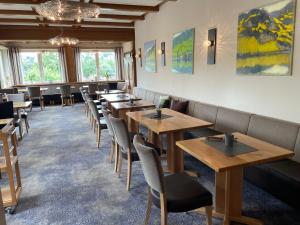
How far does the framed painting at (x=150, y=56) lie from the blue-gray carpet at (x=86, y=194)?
119 inches

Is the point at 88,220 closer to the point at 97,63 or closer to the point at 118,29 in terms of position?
the point at 118,29

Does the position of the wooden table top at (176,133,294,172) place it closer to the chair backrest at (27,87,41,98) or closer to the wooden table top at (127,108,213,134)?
the wooden table top at (127,108,213,134)

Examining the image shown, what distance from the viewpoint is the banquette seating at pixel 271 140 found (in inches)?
83.3

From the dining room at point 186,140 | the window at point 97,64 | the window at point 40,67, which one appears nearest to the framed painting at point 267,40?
the dining room at point 186,140

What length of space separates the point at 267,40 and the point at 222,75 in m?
1.01

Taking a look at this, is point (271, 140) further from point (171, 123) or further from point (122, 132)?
point (122, 132)

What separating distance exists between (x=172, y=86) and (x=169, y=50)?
0.83 m

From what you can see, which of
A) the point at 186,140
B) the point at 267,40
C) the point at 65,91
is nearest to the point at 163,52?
the point at 267,40

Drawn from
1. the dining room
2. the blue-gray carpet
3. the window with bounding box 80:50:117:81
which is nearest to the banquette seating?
the dining room

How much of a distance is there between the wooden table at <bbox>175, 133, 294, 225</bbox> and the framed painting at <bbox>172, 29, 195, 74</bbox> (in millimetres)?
2637

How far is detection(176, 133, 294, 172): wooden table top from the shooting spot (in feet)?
5.44

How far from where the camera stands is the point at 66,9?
11.0 feet

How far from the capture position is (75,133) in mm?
5215

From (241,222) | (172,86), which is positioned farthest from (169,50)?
(241,222)
